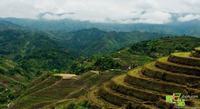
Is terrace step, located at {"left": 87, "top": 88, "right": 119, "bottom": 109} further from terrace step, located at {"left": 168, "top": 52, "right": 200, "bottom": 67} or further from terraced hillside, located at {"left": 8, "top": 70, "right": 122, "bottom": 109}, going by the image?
terraced hillside, located at {"left": 8, "top": 70, "right": 122, "bottom": 109}

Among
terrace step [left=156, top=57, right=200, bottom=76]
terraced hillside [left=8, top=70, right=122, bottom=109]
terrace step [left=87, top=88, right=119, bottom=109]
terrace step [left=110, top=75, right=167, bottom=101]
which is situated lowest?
terraced hillside [left=8, top=70, right=122, bottom=109]

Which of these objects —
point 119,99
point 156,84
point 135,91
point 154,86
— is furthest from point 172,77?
point 119,99

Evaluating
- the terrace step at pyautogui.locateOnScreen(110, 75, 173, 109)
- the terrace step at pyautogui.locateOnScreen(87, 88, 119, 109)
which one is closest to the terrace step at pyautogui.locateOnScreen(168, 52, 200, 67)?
the terrace step at pyautogui.locateOnScreen(110, 75, 173, 109)

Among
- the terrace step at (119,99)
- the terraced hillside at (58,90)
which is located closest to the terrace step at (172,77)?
the terrace step at (119,99)

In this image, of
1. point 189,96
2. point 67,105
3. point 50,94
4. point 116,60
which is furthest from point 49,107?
point 116,60

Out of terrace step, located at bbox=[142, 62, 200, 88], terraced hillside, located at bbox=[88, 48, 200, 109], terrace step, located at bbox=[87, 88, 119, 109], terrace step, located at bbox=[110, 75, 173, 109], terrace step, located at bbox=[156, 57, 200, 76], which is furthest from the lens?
terrace step, located at bbox=[87, 88, 119, 109]

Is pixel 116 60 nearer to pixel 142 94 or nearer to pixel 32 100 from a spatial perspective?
pixel 32 100

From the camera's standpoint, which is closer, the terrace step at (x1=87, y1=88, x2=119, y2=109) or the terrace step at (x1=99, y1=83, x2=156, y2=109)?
the terrace step at (x1=99, y1=83, x2=156, y2=109)
